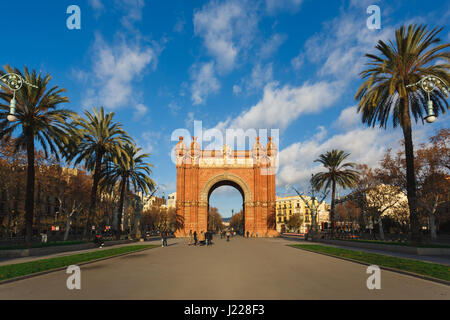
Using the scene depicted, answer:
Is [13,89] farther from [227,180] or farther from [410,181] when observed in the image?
[227,180]

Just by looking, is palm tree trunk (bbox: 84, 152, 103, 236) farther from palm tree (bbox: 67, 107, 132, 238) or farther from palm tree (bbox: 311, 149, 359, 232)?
palm tree (bbox: 311, 149, 359, 232)

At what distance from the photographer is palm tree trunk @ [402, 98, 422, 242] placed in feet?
64.8

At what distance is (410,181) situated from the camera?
2020 centimetres

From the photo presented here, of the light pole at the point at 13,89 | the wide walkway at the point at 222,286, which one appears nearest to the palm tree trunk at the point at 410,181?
the wide walkway at the point at 222,286

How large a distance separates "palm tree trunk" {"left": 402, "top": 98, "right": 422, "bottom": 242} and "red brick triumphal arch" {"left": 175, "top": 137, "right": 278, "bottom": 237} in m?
33.4

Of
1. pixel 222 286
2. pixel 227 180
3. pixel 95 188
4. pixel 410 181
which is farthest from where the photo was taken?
pixel 227 180

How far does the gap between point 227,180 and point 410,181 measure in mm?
37271

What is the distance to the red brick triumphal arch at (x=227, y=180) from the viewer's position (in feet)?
173

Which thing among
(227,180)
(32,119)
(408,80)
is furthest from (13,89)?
(227,180)

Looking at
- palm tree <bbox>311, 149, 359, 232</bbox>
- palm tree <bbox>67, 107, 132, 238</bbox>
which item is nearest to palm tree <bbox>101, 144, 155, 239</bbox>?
palm tree <bbox>67, 107, 132, 238</bbox>

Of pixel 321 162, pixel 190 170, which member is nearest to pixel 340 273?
pixel 321 162

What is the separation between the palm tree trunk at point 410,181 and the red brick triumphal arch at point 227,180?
33.4 meters

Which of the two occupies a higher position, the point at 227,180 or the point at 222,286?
the point at 227,180
